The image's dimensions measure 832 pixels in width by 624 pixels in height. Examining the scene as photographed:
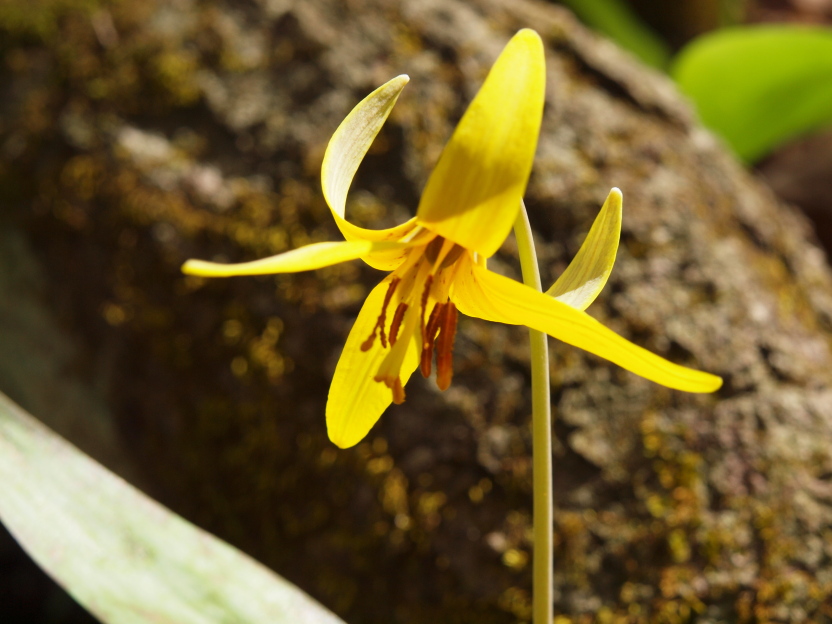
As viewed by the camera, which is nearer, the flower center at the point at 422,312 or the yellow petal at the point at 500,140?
the yellow petal at the point at 500,140

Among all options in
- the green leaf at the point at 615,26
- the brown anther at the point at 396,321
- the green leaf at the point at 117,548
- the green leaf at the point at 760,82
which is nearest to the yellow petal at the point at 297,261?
the brown anther at the point at 396,321

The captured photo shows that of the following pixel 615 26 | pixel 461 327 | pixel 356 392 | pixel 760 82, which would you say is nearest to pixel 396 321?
pixel 356 392

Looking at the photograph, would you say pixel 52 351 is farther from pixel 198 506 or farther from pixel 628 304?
pixel 628 304

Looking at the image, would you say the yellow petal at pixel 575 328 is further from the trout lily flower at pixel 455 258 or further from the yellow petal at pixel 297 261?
the yellow petal at pixel 297 261

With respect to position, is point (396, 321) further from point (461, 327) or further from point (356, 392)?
point (461, 327)

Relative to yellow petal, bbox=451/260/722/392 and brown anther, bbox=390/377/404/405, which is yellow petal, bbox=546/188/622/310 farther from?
brown anther, bbox=390/377/404/405

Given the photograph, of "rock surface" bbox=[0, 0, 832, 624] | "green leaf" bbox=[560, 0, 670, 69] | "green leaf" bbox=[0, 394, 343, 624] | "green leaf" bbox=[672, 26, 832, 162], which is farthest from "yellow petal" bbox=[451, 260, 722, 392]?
"green leaf" bbox=[560, 0, 670, 69]

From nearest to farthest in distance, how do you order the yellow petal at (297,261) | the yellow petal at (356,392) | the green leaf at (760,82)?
the yellow petal at (297,261) < the yellow petal at (356,392) < the green leaf at (760,82)
